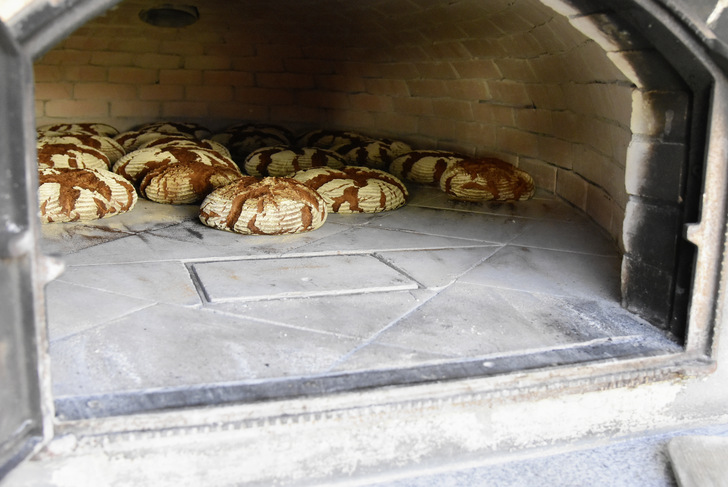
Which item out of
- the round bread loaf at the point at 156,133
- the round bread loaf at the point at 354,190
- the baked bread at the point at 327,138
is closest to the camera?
the round bread loaf at the point at 354,190

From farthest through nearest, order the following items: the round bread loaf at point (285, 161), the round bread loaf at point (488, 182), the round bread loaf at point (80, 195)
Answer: the round bread loaf at point (285, 161)
the round bread loaf at point (488, 182)
the round bread loaf at point (80, 195)

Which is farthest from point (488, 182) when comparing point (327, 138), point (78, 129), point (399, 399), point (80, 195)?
point (78, 129)

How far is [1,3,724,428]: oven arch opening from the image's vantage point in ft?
5.69

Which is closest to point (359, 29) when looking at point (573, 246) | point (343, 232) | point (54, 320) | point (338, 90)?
point (338, 90)

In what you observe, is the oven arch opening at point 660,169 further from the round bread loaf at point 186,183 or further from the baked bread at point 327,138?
the baked bread at point 327,138

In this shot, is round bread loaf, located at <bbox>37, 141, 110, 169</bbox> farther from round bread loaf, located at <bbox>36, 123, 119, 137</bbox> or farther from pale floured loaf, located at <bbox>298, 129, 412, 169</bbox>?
pale floured loaf, located at <bbox>298, 129, 412, 169</bbox>

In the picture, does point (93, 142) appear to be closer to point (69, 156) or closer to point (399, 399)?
point (69, 156)

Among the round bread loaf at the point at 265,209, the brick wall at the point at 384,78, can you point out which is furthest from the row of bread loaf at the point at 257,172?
the brick wall at the point at 384,78

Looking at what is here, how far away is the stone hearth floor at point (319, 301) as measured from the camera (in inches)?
66.4

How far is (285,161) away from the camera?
4316 millimetres

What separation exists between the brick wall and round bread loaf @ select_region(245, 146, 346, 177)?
2.84 ft

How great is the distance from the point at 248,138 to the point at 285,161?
3.44ft

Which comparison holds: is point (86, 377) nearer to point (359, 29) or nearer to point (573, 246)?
point (573, 246)

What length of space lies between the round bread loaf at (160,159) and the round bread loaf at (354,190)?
522mm
